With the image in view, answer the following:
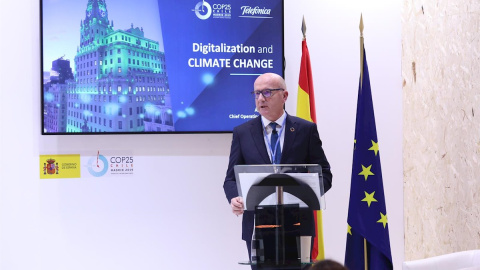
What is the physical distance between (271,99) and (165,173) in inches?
51.7

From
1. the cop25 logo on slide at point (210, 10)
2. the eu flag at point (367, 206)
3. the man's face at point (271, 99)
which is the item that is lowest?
the eu flag at point (367, 206)

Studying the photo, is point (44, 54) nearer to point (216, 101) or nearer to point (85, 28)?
point (85, 28)

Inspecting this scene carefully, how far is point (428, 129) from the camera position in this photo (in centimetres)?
497

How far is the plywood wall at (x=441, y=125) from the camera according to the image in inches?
171

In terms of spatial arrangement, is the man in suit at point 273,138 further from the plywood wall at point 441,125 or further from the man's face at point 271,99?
the plywood wall at point 441,125

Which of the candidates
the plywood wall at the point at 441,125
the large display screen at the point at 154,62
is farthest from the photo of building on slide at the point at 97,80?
the plywood wall at the point at 441,125

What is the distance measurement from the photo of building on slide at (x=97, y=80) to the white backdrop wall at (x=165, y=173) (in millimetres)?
152

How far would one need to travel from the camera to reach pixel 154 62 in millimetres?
4797

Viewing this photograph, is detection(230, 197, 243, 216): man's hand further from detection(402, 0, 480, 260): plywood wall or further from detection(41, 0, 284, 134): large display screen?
detection(402, 0, 480, 260): plywood wall

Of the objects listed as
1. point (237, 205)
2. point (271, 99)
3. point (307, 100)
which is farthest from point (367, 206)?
point (237, 205)

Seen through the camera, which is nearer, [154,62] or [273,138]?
[273,138]

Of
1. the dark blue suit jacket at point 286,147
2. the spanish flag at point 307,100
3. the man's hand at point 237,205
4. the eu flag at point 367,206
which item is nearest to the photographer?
the man's hand at point 237,205

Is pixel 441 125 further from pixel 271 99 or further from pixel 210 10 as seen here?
pixel 210 10

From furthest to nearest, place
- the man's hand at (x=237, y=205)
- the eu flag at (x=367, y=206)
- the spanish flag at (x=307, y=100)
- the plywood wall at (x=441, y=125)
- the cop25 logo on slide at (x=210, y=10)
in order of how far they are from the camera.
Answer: the cop25 logo on slide at (x=210, y=10), the spanish flag at (x=307, y=100), the eu flag at (x=367, y=206), the plywood wall at (x=441, y=125), the man's hand at (x=237, y=205)
